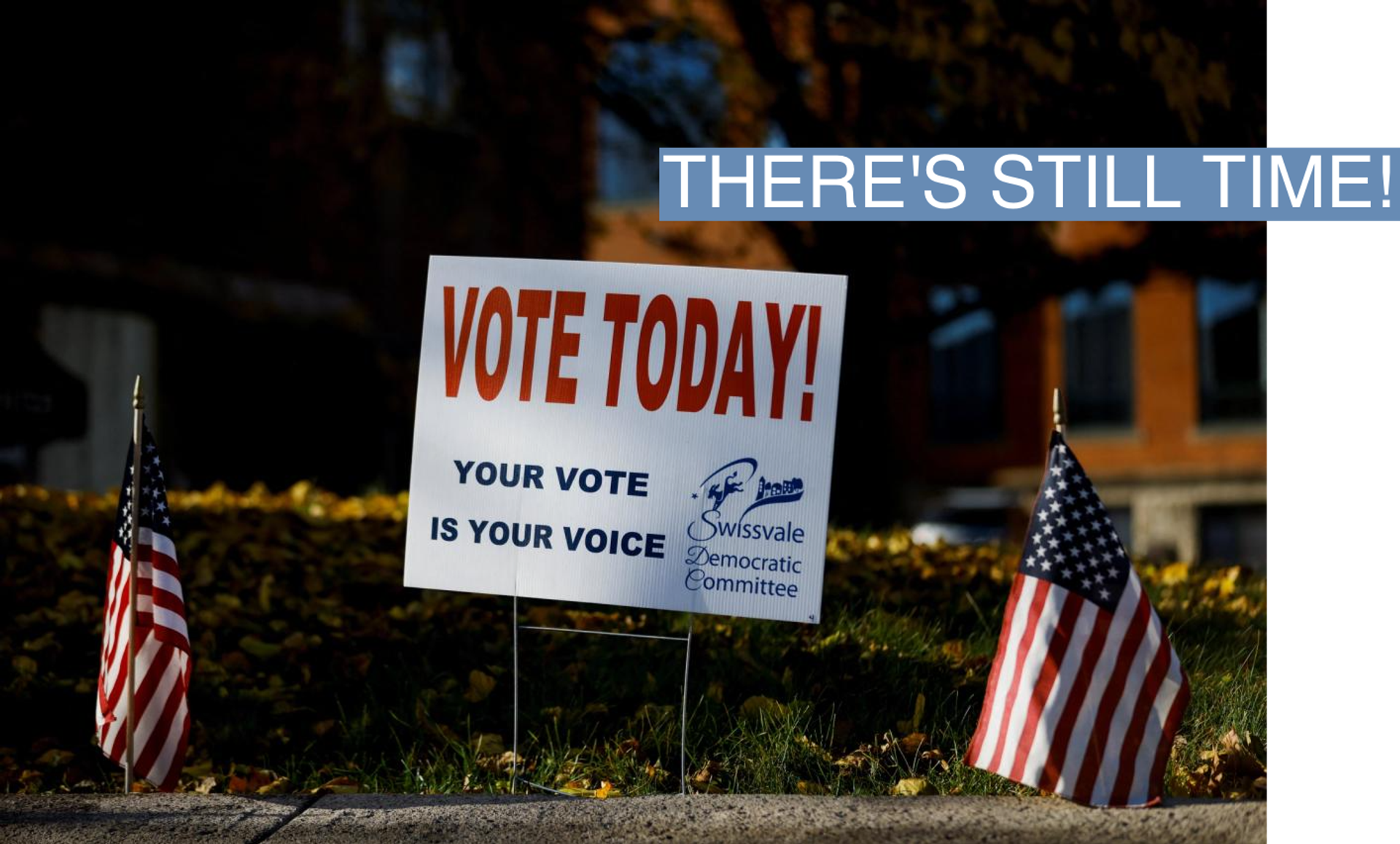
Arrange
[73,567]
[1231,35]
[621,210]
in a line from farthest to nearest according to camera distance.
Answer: [621,210] → [1231,35] → [73,567]

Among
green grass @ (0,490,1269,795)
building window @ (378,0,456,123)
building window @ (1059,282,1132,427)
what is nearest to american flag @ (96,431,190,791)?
green grass @ (0,490,1269,795)

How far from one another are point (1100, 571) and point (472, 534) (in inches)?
80.9

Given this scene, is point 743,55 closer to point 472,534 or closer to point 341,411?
point 472,534

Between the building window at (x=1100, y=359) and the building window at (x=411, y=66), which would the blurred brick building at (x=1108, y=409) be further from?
the building window at (x=411, y=66)

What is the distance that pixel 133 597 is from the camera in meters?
4.98

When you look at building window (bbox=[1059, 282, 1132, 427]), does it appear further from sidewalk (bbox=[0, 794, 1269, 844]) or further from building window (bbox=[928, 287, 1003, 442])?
sidewalk (bbox=[0, 794, 1269, 844])

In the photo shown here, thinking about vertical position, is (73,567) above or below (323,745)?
above

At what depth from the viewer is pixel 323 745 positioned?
19.0 ft

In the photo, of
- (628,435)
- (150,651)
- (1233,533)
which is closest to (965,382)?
(1233,533)

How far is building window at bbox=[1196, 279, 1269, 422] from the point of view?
86.9 ft

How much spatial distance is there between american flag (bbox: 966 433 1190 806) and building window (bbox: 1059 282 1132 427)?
2323 centimetres

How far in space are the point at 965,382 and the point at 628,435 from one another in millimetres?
25460

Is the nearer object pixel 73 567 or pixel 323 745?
pixel 323 745

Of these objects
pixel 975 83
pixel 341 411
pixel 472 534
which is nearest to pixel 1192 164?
pixel 975 83
